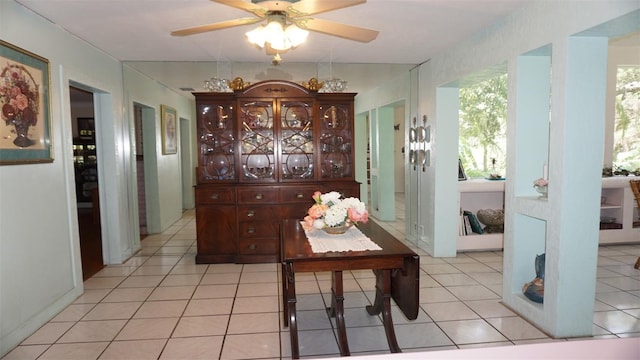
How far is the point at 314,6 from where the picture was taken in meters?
2.02

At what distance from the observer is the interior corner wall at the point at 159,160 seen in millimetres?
4796

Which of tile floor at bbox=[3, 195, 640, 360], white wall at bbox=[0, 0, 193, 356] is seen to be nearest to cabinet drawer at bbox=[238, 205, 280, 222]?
tile floor at bbox=[3, 195, 640, 360]

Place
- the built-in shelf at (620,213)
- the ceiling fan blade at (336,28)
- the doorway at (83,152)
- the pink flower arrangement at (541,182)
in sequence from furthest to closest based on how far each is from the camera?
the doorway at (83,152) → the built-in shelf at (620,213) → the pink flower arrangement at (541,182) → the ceiling fan blade at (336,28)

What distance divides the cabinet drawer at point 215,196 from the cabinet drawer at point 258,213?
17cm

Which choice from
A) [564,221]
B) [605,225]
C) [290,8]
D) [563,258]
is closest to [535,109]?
[564,221]

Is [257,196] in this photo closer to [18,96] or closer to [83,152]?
[18,96]

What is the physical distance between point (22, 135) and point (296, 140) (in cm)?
258

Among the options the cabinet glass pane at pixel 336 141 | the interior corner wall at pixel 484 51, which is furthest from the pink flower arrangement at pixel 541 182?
the cabinet glass pane at pixel 336 141

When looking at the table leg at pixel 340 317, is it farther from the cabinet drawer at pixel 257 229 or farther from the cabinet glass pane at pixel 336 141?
the cabinet glass pane at pixel 336 141

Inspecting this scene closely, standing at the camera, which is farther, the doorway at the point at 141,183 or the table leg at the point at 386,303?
the doorway at the point at 141,183

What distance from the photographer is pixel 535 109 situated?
2.83m

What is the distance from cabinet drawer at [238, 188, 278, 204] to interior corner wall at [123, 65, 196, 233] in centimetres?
172

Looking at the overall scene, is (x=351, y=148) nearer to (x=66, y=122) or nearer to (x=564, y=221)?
(x=564, y=221)

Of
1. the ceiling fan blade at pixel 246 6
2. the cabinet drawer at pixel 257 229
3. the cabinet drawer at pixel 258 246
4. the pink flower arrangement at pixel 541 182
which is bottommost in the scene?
the cabinet drawer at pixel 258 246
